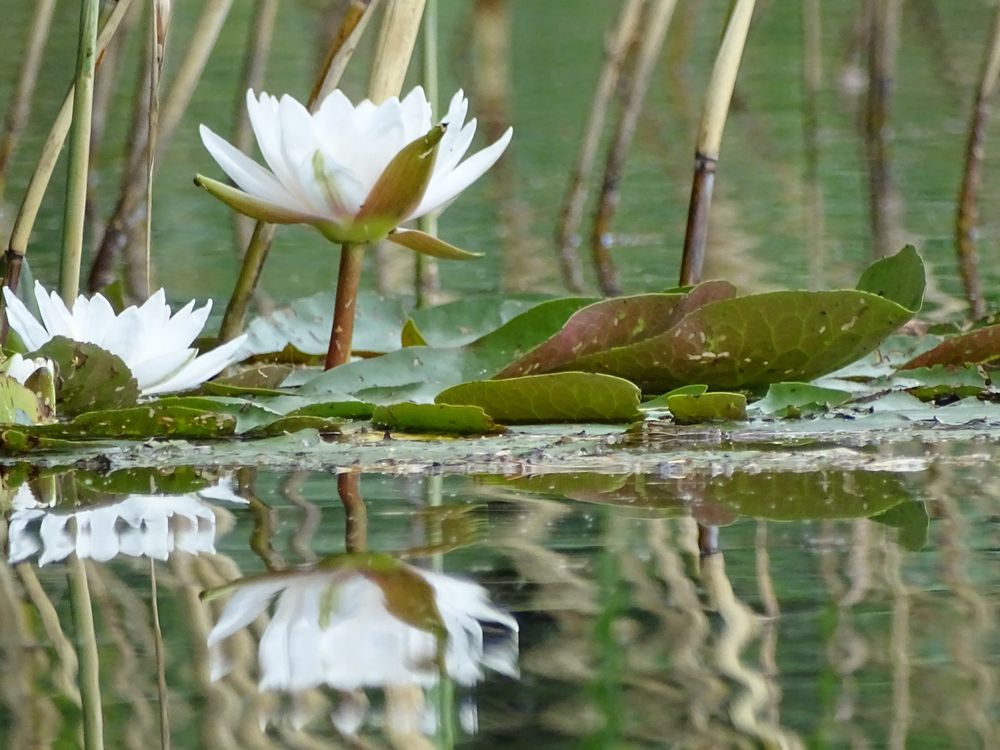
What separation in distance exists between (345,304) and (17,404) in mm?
333

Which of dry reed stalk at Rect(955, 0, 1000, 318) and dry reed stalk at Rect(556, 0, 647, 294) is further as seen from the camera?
dry reed stalk at Rect(556, 0, 647, 294)

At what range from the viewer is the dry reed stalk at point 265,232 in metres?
1.61

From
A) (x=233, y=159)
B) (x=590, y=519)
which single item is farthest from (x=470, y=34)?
(x=590, y=519)

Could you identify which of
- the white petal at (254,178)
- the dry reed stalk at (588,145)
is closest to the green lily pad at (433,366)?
the white petal at (254,178)

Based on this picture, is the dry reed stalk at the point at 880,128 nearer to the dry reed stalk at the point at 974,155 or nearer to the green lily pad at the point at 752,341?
the dry reed stalk at the point at 974,155

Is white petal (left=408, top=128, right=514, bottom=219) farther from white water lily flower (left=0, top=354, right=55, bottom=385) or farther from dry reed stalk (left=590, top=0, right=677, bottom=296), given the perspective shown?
dry reed stalk (left=590, top=0, right=677, bottom=296)

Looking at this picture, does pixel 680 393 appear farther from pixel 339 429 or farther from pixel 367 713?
pixel 367 713

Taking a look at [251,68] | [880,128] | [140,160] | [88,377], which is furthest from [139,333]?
[880,128]

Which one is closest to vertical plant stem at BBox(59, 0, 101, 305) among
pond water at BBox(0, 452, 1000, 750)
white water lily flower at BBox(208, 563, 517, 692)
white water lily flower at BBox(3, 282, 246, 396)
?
white water lily flower at BBox(3, 282, 246, 396)

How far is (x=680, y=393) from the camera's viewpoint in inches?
52.2

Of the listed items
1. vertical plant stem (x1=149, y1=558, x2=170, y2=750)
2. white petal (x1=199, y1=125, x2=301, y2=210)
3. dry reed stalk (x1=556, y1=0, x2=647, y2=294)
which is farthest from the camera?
dry reed stalk (x1=556, y1=0, x2=647, y2=294)

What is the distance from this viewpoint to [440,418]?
1293 millimetres

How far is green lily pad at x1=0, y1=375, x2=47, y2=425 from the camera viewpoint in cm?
127

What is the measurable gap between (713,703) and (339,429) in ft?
2.31
